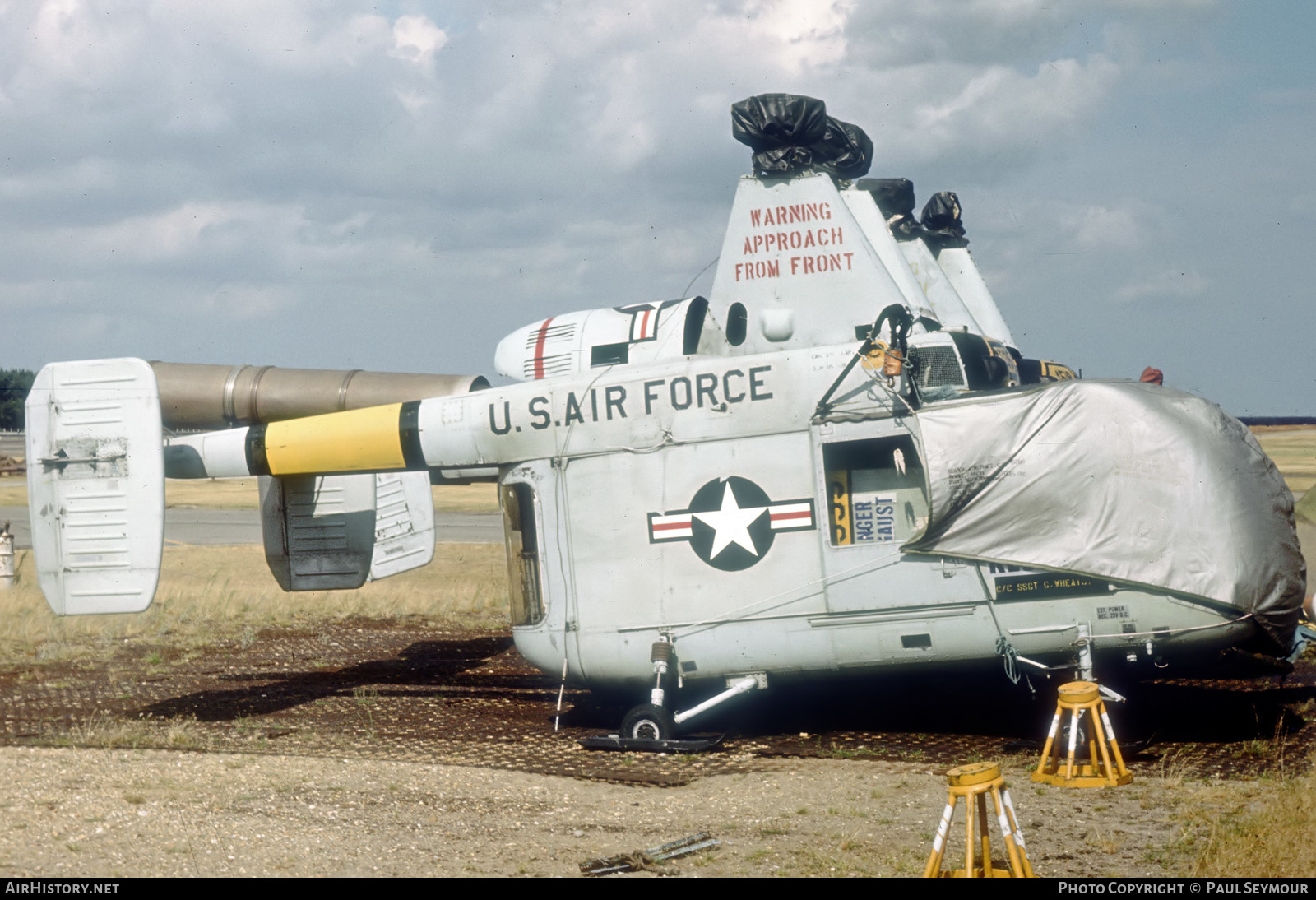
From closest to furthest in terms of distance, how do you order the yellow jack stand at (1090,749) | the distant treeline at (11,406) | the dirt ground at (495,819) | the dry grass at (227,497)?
1. the dirt ground at (495,819)
2. the yellow jack stand at (1090,749)
3. the dry grass at (227,497)
4. the distant treeline at (11,406)

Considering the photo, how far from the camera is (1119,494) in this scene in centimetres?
924

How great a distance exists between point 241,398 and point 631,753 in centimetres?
665

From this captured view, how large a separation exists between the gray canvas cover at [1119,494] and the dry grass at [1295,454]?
140ft

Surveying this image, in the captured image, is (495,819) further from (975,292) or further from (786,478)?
(975,292)

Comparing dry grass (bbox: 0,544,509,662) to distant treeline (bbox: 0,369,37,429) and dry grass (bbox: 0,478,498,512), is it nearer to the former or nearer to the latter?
dry grass (bbox: 0,478,498,512)

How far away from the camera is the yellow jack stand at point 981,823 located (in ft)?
18.0

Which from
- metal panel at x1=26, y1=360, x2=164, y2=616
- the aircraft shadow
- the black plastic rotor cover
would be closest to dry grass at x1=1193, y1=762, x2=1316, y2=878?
the black plastic rotor cover

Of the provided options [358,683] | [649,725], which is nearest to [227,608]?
[358,683]

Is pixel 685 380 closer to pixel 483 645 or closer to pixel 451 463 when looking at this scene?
pixel 451 463

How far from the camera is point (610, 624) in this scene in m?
10.7

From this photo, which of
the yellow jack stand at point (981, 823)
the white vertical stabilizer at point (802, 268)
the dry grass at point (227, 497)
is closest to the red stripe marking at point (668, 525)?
the white vertical stabilizer at point (802, 268)

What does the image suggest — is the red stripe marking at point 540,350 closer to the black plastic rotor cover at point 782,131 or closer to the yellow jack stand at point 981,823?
the black plastic rotor cover at point 782,131
